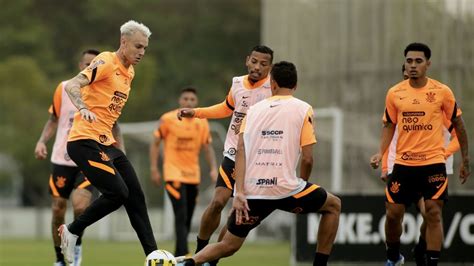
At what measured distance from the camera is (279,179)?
41.4 feet

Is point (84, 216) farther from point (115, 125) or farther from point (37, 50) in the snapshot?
point (37, 50)

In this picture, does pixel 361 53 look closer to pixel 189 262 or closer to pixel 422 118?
pixel 422 118

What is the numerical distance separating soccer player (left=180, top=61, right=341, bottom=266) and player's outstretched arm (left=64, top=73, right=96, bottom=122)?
156cm

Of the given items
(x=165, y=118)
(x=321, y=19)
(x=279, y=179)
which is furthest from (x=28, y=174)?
(x=279, y=179)

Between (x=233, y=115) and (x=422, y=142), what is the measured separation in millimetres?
2217

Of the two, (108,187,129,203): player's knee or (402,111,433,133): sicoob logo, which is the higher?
(402,111,433,133): sicoob logo

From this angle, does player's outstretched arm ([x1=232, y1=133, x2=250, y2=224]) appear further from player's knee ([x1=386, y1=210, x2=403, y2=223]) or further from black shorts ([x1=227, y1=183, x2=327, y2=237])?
player's knee ([x1=386, y1=210, x2=403, y2=223])

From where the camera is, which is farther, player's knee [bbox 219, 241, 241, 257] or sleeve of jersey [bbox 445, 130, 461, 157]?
sleeve of jersey [bbox 445, 130, 461, 157]

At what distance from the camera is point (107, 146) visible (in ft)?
46.8

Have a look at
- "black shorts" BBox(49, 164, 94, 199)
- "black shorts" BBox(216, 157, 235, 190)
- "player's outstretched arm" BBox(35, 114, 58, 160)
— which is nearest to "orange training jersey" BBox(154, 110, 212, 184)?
"black shorts" BBox(49, 164, 94, 199)

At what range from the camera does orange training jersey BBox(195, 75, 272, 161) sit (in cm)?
1512

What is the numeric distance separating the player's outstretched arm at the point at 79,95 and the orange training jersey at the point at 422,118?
380 centimetres

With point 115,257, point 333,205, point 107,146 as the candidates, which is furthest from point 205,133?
point 333,205

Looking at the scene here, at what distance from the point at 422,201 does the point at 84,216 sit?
16.2ft
